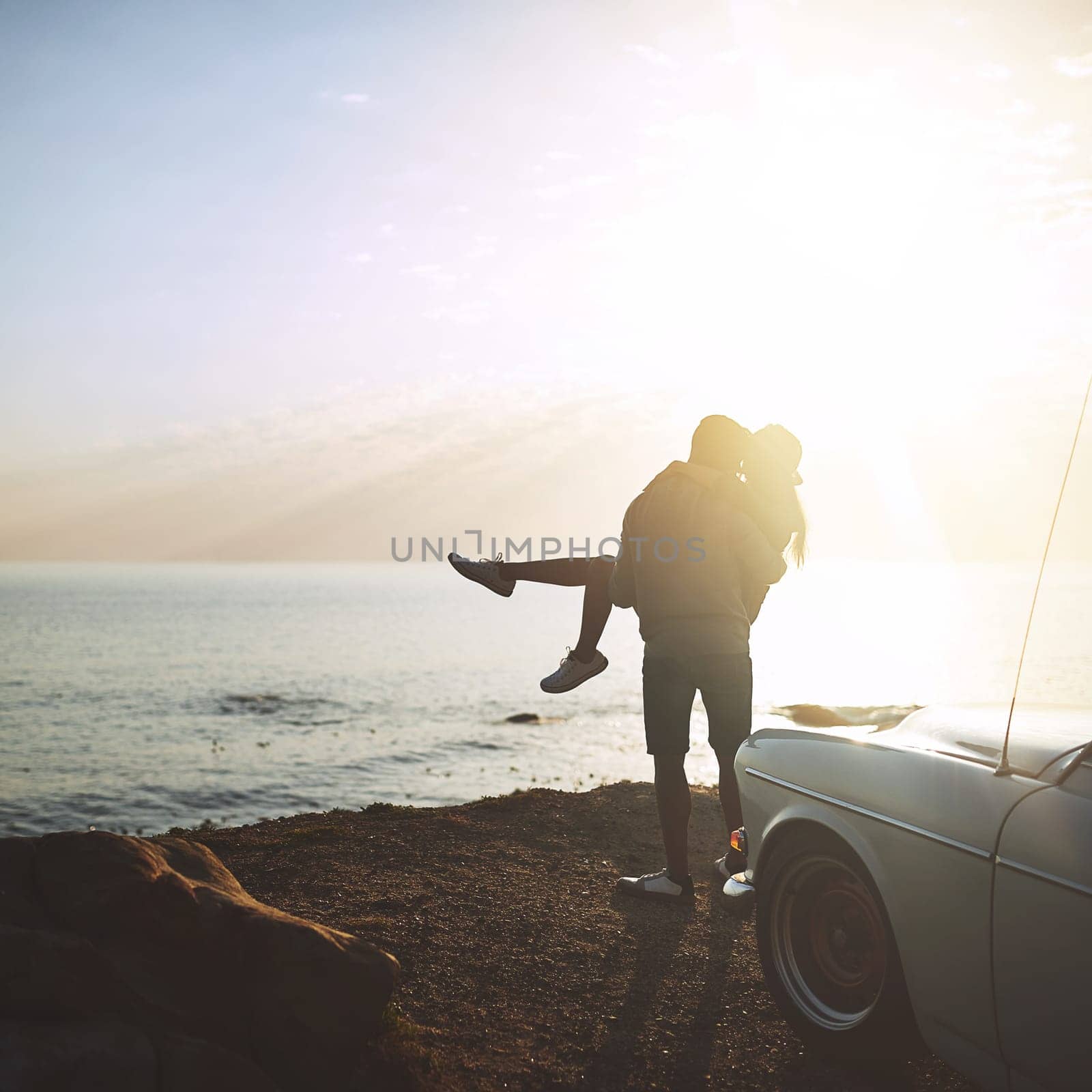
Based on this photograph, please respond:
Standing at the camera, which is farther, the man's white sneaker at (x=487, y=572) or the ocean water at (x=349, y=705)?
the ocean water at (x=349, y=705)

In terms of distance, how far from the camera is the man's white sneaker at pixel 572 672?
6539mm

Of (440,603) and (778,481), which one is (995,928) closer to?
(778,481)

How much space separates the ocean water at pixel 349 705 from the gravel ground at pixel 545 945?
3170 mm

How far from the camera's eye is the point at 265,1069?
10.5 feet

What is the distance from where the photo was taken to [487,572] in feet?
22.8

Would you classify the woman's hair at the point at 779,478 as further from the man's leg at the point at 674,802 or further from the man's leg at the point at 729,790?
the man's leg at the point at 674,802

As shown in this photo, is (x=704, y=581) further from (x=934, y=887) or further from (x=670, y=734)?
(x=934, y=887)

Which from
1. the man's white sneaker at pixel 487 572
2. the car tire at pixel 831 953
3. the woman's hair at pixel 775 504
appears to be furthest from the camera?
the man's white sneaker at pixel 487 572

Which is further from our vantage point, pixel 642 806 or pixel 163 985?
pixel 642 806

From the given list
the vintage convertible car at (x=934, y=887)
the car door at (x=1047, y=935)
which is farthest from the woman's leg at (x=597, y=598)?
the car door at (x=1047, y=935)

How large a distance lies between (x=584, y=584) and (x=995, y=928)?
12.4 ft

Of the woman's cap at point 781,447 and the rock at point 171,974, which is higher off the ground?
the woman's cap at point 781,447

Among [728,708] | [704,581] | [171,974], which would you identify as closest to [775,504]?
[704,581]

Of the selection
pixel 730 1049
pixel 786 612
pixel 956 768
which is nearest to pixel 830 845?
pixel 956 768
